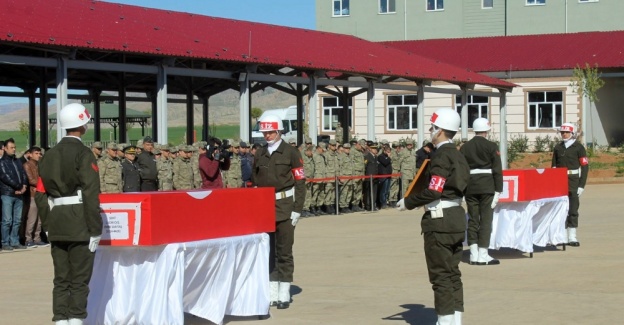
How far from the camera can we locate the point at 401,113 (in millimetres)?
58219

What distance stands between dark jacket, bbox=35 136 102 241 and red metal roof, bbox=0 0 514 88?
37.5ft

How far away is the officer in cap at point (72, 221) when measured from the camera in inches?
380

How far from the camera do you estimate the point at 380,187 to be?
30.4 m

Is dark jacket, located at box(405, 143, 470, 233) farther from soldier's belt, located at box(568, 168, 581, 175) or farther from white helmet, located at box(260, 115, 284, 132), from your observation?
soldier's belt, located at box(568, 168, 581, 175)

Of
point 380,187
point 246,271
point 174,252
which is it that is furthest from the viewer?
point 380,187

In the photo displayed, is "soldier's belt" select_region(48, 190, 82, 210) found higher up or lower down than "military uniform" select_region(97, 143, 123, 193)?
higher up

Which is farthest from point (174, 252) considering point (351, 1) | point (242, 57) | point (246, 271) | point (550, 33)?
point (351, 1)

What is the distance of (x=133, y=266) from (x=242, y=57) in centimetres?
1798

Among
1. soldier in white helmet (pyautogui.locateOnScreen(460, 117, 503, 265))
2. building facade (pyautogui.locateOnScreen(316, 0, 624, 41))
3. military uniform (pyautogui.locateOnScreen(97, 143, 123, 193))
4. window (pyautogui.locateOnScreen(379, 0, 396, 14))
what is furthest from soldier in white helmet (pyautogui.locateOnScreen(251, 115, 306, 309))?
window (pyautogui.locateOnScreen(379, 0, 396, 14))

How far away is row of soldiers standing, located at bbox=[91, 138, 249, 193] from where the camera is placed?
2073cm

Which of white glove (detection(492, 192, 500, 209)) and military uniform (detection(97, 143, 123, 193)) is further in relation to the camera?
military uniform (detection(97, 143, 123, 193))

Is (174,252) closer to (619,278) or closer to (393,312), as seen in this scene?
(393,312)

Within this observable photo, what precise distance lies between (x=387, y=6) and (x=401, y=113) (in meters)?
13.4

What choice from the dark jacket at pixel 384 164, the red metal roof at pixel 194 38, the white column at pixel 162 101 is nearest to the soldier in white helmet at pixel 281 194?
the red metal roof at pixel 194 38
